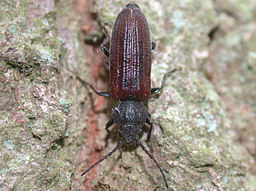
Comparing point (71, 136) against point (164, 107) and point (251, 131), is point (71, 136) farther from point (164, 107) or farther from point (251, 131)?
point (251, 131)

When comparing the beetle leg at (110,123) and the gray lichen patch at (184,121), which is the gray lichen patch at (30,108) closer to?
the beetle leg at (110,123)

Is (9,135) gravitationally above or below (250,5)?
below

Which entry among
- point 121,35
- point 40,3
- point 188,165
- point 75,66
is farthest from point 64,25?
point 188,165

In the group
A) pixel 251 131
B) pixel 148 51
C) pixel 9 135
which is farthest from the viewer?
pixel 251 131

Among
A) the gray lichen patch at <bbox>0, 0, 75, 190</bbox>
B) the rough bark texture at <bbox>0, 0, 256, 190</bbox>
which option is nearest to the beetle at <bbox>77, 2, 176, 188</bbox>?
the rough bark texture at <bbox>0, 0, 256, 190</bbox>

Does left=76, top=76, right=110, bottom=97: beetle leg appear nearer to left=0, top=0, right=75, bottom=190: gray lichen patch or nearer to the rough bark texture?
the rough bark texture

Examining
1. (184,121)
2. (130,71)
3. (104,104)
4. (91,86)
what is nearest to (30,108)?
(91,86)

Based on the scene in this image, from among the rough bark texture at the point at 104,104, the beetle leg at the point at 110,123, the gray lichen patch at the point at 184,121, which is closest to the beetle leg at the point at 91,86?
the rough bark texture at the point at 104,104
